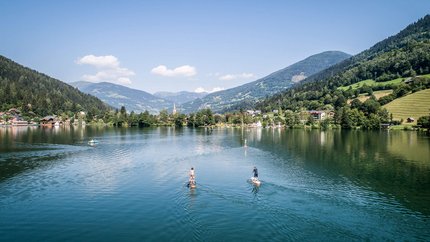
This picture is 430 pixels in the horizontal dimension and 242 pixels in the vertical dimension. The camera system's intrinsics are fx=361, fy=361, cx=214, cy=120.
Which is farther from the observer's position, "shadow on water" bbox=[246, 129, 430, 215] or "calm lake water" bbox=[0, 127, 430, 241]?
"shadow on water" bbox=[246, 129, 430, 215]

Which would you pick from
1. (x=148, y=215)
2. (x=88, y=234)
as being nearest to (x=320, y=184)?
(x=148, y=215)

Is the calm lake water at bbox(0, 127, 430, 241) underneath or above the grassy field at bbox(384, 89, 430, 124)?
underneath

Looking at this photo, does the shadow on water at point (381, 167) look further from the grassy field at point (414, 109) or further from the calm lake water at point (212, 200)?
the grassy field at point (414, 109)

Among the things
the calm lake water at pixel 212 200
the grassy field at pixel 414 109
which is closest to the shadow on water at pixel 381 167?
the calm lake water at pixel 212 200

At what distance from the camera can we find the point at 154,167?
68.9 metres

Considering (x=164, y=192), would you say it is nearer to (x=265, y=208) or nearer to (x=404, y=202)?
(x=265, y=208)

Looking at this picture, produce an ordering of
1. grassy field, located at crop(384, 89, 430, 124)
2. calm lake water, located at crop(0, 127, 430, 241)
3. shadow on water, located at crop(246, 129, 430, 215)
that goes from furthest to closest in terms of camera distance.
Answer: grassy field, located at crop(384, 89, 430, 124), shadow on water, located at crop(246, 129, 430, 215), calm lake water, located at crop(0, 127, 430, 241)

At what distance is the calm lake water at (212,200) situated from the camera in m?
33.0

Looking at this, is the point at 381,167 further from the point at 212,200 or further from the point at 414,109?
the point at 414,109

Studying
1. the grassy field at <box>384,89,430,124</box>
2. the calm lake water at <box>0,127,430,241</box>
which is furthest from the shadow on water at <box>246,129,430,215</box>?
the grassy field at <box>384,89,430,124</box>

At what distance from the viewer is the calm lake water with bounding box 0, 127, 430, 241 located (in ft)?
108

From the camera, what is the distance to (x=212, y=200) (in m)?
44.1

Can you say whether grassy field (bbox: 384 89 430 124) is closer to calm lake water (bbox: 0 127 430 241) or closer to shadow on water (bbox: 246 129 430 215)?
shadow on water (bbox: 246 129 430 215)

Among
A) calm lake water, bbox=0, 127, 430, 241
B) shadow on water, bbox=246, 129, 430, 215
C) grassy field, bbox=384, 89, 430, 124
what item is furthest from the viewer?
grassy field, bbox=384, 89, 430, 124
